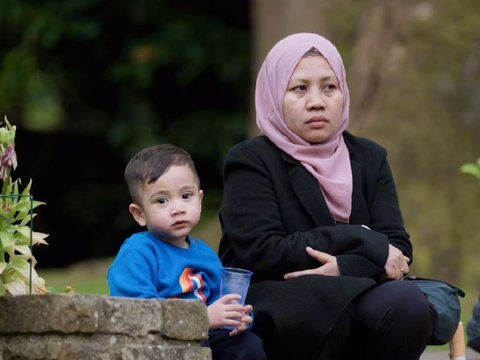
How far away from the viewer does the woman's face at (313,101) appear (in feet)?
17.0

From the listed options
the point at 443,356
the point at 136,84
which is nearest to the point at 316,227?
the point at 443,356

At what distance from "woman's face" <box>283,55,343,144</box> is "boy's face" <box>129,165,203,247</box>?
0.52 m

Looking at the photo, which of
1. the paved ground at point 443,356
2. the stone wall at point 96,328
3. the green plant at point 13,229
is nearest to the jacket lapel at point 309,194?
the stone wall at point 96,328

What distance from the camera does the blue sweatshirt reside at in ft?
15.3

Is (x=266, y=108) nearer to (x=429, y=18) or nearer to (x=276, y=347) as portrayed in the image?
(x=276, y=347)

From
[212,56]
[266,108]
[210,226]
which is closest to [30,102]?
[212,56]

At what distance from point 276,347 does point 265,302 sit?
138mm

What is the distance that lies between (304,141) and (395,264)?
48cm

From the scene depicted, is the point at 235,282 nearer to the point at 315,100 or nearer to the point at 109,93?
the point at 315,100

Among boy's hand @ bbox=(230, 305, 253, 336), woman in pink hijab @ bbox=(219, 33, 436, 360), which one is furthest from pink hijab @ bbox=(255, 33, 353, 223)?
boy's hand @ bbox=(230, 305, 253, 336)

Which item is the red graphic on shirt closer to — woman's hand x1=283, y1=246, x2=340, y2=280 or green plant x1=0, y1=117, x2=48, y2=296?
woman's hand x1=283, y1=246, x2=340, y2=280

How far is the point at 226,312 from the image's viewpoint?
4629 millimetres

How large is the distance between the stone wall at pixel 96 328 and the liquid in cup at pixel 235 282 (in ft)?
1.00

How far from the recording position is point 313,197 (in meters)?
5.11
